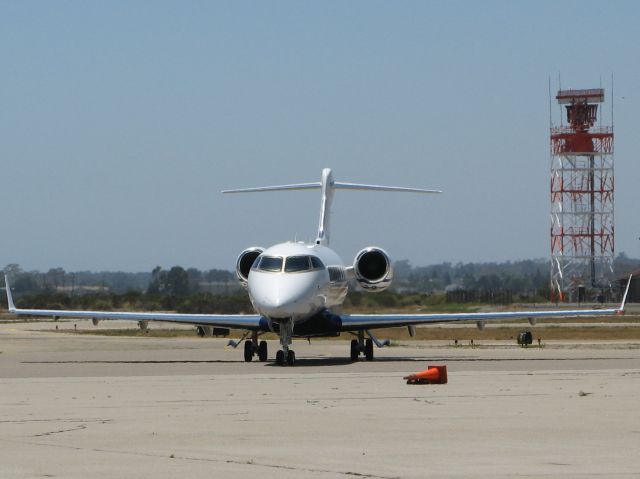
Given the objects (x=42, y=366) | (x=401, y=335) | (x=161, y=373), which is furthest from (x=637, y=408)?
(x=401, y=335)

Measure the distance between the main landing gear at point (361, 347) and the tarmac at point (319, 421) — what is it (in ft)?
11.9

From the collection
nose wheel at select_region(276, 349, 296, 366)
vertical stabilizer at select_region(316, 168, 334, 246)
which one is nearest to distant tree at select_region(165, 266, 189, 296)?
vertical stabilizer at select_region(316, 168, 334, 246)

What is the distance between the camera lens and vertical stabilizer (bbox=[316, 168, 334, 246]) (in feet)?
125

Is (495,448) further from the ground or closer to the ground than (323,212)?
closer to the ground

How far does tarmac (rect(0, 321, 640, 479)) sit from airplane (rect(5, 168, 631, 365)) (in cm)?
157

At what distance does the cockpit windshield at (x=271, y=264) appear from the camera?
2970 centimetres

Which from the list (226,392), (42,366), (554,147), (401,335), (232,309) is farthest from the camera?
(554,147)

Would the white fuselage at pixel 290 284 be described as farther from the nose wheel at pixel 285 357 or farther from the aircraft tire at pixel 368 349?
the aircraft tire at pixel 368 349

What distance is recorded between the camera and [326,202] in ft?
127

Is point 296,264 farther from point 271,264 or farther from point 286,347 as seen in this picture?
point 286,347

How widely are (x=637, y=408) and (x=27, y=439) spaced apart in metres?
8.15

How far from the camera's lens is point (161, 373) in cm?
2603

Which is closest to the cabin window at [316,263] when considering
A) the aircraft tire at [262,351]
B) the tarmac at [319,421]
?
the aircraft tire at [262,351]

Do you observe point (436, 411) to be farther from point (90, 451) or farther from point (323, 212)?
point (323, 212)
